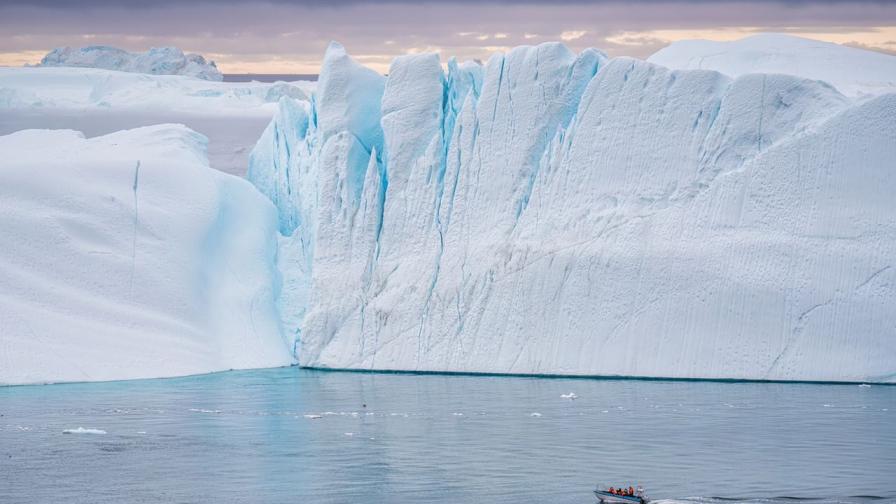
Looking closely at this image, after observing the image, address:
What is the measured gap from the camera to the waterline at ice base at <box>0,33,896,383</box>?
22500mm

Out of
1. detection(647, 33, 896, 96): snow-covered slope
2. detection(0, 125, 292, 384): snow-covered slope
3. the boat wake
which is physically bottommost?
detection(0, 125, 292, 384): snow-covered slope

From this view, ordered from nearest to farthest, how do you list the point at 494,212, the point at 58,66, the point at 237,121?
the point at 494,212 → the point at 237,121 → the point at 58,66

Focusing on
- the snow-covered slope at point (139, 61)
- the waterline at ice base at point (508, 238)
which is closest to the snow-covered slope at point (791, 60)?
the waterline at ice base at point (508, 238)

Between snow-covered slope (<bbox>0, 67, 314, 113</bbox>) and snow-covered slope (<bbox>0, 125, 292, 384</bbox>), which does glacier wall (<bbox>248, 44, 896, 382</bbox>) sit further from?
snow-covered slope (<bbox>0, 67, 314, 113</bbox>)

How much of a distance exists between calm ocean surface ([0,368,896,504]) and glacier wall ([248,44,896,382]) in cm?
74

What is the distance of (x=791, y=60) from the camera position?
26.6m

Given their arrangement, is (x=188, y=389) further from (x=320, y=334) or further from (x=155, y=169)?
(x=155, y=169)

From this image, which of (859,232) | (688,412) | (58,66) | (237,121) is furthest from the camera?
(58,66)

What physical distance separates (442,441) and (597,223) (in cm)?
710

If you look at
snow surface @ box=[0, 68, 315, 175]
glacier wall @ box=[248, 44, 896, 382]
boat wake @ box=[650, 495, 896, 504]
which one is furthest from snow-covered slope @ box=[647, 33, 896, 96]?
snow surface @ box=[0, 68, 315, 175]

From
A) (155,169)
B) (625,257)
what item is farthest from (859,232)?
(155,169)

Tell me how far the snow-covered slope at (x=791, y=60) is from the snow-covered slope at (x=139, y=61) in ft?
115

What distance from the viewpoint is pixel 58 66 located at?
2328 inches

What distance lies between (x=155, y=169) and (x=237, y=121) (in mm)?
20211
